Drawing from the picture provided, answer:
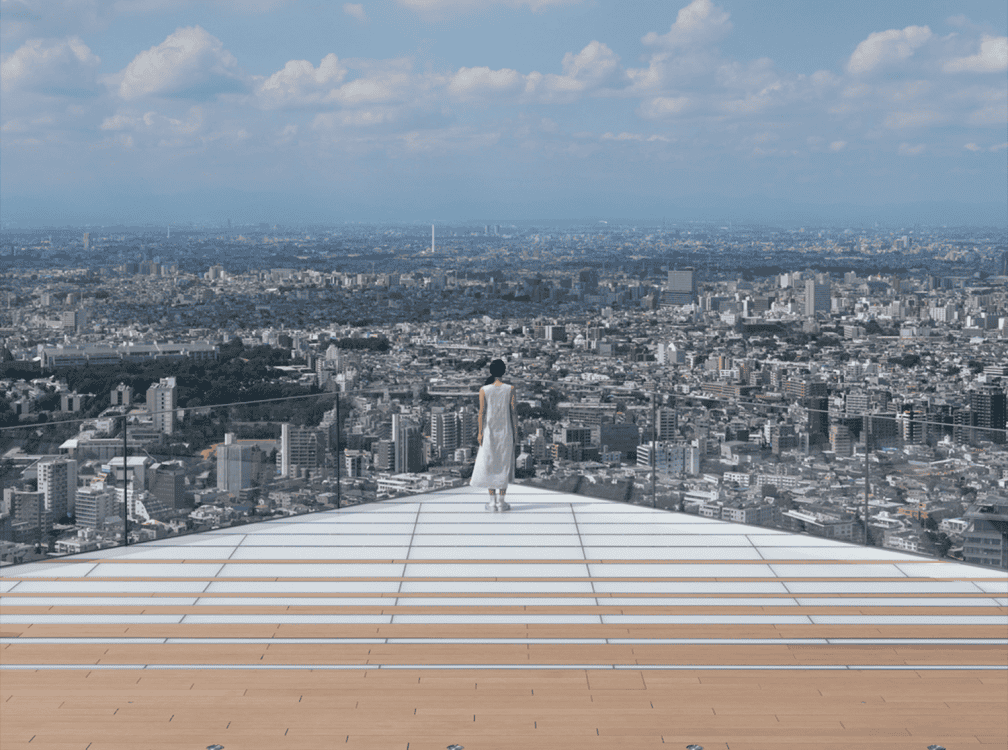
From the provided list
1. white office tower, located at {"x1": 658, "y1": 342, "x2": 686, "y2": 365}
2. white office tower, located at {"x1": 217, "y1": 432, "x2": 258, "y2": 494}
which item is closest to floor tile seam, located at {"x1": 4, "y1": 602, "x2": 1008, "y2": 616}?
white office tower, located at {"x1": 217, "y1": 432, "x2": 258, "y2": 494}

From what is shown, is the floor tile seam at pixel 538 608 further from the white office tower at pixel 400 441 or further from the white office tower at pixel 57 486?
the white office tower at pixel 400 441

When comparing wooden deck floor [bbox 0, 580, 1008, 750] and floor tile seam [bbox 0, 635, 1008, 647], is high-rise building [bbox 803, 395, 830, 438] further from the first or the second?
floor tile seam [bbox 0, 635, 1008, 647]

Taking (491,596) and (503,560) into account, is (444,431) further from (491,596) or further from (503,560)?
(491,596)

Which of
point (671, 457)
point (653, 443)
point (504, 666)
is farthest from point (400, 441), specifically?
point (504, 666)

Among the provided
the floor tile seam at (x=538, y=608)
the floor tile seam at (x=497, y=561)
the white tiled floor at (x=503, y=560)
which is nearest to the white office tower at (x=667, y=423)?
the white tiled floor at (x=503, y=560)

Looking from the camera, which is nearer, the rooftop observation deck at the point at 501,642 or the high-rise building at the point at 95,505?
the rooftop observation deck at the point at 501,642

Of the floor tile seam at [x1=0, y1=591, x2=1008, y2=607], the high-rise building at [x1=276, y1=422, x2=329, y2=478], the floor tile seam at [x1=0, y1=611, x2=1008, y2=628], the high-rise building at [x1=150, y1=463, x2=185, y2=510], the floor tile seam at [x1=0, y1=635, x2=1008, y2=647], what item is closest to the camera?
the floor tile seam at [x1=0, y1=635, x2=1008, y2=647]

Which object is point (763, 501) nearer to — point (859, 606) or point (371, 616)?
point (859, 606)
